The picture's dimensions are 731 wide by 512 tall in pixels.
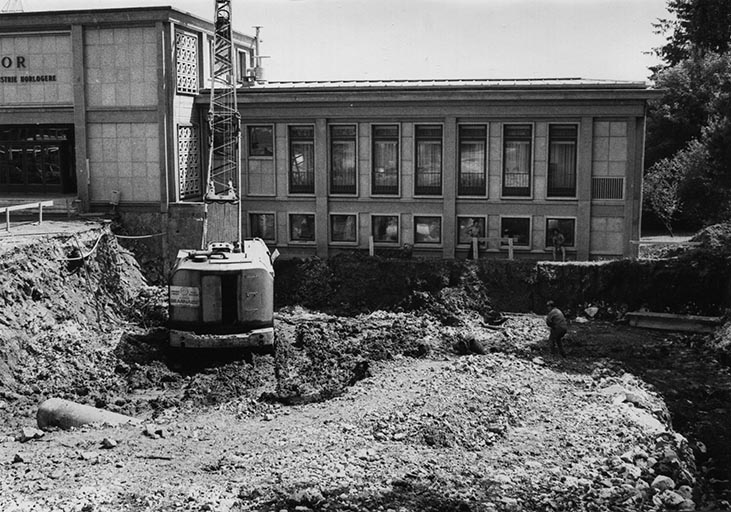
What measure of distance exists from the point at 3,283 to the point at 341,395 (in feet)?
36.9

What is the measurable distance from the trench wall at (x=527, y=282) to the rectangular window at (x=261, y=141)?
5.45 m

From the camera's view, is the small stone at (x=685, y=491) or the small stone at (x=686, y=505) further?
the small stone at (x=685, y=491)

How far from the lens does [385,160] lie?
38.6 meters

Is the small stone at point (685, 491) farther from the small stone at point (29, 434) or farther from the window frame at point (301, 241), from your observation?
the window frame at point (301, 241)

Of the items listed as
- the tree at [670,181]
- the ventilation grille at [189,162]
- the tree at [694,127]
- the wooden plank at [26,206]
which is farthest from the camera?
the tree at [670,181]

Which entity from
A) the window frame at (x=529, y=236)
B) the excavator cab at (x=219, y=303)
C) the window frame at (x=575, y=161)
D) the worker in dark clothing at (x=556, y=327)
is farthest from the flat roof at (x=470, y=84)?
the excavator cab at (x=219, y=303)

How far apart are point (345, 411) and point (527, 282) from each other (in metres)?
15.4

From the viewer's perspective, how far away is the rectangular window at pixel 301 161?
39.1 meters

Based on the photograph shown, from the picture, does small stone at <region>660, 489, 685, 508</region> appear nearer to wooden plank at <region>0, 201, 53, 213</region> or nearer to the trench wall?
the trench wall

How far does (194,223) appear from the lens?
3750cm

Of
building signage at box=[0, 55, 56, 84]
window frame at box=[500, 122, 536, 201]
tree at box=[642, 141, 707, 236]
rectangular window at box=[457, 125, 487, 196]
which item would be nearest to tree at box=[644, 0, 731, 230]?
tree at box=[642, 141, 707, 236]

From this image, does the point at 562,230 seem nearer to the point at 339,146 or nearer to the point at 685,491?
the point at 339,146

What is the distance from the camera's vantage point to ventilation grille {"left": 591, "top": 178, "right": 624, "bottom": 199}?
36344 millimetres

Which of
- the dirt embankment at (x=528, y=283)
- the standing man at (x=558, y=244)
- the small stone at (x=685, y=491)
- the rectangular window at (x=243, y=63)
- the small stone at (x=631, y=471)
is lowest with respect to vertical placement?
the small stone at (x=685, y=491)
